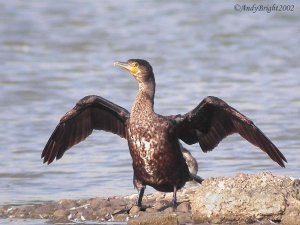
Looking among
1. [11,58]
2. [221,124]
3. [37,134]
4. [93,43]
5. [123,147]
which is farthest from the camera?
[93,43]

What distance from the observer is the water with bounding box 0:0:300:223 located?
14008 millimetres

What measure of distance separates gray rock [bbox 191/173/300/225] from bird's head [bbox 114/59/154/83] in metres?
1.50

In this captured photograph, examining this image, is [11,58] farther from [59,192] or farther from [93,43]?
[59,192]

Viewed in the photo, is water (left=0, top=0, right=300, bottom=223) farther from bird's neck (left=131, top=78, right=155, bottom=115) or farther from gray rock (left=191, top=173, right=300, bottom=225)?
gray rock (left=191, top=173, right=300, bottom=225)

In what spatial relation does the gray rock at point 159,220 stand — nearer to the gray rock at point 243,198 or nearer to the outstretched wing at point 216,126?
the gray rock at point 243,198

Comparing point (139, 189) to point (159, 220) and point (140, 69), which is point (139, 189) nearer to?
point (159, 220)

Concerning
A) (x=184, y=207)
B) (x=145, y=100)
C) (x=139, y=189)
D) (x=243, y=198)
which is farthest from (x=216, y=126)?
Result: (x=243, y=198)

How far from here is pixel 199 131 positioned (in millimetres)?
12172

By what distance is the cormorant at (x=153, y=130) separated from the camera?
37.9 ft

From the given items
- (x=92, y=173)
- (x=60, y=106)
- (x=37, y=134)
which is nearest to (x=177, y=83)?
(x=60, y=106)

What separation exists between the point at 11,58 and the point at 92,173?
9906mm

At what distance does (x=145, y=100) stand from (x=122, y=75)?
9.43m
